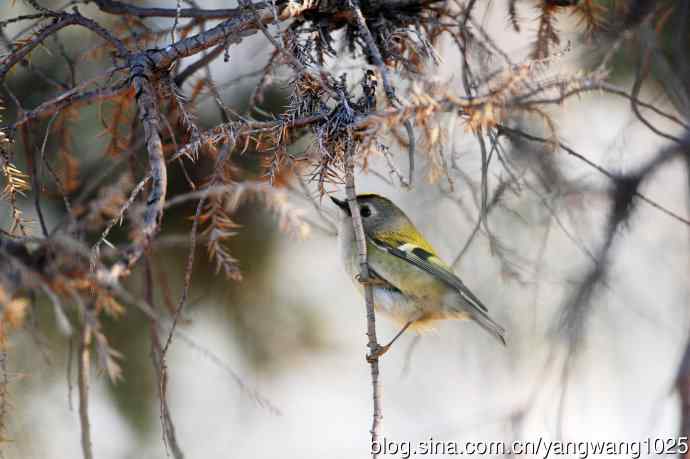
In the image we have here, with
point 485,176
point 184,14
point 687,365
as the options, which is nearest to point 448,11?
point 485,176

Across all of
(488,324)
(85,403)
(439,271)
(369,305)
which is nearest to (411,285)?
(439,271)

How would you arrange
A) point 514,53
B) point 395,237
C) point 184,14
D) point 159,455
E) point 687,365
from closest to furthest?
point 687,365 → point 184,14 → point 514,53 → point 395,237 → point 159,455

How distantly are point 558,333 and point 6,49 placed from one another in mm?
1581

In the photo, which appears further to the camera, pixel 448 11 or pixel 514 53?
pixel 514 53

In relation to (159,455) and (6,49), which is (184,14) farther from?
(159,455)

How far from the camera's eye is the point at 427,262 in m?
2.56

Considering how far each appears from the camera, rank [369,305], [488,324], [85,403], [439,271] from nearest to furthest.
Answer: [85,403] → [369,305] → [488,324] → [439,271]

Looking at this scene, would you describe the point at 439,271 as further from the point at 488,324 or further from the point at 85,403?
the point at 85,403

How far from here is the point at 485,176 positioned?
1866 millimetres

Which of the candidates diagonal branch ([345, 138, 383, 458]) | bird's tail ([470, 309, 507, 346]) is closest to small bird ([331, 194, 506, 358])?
bird's tail ([470, 309, 507, 346])

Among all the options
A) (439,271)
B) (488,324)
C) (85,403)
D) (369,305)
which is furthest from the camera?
(439,271)

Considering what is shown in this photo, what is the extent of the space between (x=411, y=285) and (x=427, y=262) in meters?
0.14

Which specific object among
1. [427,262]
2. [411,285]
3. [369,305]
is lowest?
[369,305]

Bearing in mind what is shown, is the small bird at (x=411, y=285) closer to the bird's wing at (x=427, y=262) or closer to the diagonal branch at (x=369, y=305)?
the bird's wing at (x=427, y=262)
